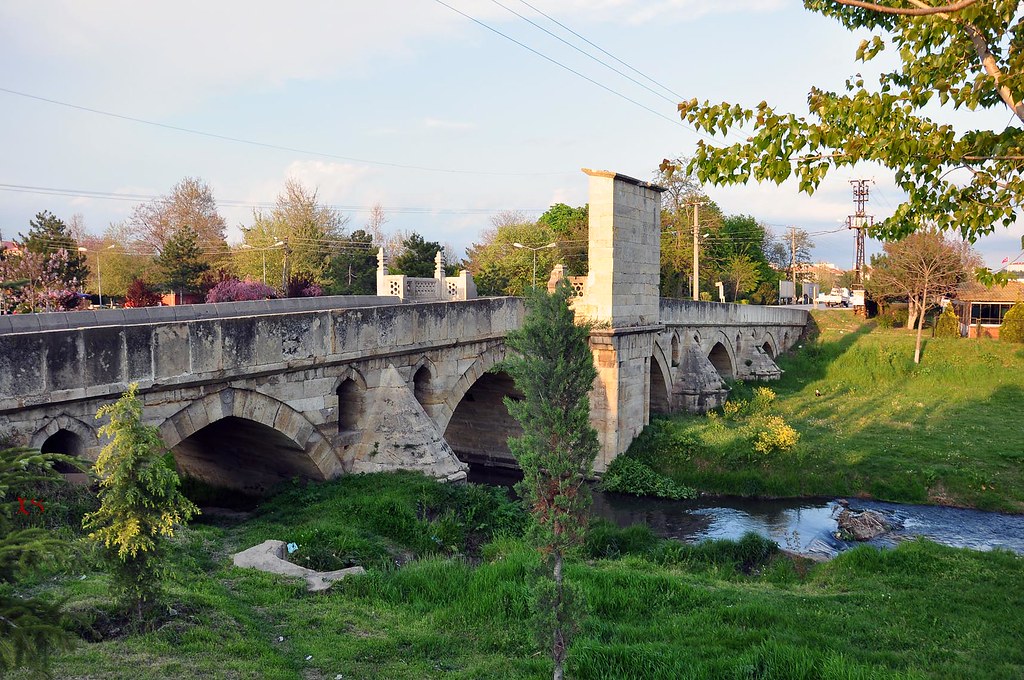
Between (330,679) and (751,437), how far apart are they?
49.3 feet

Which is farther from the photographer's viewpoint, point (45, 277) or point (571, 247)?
point (571, 247)

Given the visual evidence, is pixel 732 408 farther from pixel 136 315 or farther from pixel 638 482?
pixel 136 315

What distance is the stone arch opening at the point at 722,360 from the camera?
90.7 feet

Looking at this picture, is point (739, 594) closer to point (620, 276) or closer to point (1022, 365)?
point (620, 276)

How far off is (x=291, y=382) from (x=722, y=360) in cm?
2105

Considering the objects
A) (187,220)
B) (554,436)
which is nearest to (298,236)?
(187,220)

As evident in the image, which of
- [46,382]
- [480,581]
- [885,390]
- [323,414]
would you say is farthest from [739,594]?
[885,390]

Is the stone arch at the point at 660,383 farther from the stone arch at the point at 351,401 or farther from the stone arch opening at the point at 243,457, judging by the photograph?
the stone arch opening at the point at 243,457

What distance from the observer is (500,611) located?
279 inches

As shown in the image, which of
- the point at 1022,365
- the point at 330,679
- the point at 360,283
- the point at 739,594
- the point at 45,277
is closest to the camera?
the point at 330,679

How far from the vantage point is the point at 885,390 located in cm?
2662

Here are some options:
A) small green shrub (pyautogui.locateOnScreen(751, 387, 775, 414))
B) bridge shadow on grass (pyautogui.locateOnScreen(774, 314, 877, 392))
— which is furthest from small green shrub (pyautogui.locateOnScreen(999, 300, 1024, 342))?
small green shrub (pyautogui.locateOnScreen(751, 387, 775, 414))

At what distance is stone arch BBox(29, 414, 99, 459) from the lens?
25.0ft

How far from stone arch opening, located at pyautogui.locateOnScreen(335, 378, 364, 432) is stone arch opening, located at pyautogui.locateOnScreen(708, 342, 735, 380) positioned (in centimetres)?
1818
